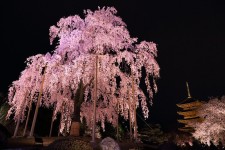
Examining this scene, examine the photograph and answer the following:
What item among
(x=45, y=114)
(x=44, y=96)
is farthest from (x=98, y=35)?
(x=45, y=114)

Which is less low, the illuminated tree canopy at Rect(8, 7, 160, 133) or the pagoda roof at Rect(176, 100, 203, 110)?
the pagoda roof at Rect(176, 100, 203, 110)

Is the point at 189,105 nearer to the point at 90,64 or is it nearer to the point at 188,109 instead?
the point at 188,109

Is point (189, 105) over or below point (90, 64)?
over

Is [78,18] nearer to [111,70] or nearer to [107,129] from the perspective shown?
[111,70]

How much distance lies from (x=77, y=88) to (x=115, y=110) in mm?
4429

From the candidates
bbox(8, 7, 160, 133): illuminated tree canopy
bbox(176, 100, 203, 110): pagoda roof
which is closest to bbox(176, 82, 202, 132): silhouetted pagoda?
bbox(176, 100, 203, 110): pagoda roof

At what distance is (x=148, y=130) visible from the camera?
39938 mm

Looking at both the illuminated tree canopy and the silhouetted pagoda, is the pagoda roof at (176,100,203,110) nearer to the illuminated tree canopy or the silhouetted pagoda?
the silhouetted pagoda

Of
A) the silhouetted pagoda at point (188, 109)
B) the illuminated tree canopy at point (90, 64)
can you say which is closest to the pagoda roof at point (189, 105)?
the silhouetted pagoda at point (188, 109)

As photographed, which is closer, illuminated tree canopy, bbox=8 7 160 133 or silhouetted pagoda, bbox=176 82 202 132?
illuminated tree canopy, bbox=8 7 160 133

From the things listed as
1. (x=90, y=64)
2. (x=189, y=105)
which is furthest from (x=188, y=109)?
(x=90, y=64)

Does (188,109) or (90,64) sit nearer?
(90,64)

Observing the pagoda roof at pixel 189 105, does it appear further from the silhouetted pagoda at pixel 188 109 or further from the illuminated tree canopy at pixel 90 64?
the illuminated tree canopy at pixel 90 64

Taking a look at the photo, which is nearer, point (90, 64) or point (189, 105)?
point (90, 64)
